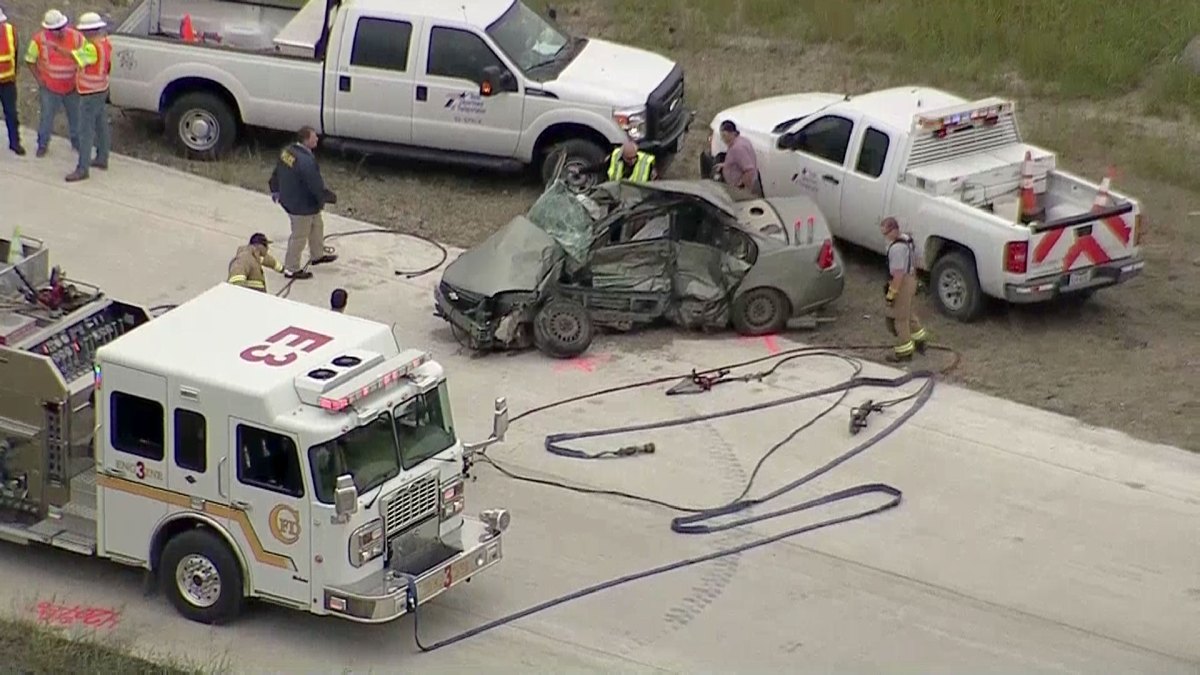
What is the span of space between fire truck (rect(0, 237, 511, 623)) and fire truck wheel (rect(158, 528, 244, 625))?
0.04ft

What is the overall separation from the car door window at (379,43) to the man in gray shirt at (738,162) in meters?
3.51

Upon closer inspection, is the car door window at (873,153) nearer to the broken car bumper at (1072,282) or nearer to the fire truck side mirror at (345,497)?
the broken car bumper at (1072,282)

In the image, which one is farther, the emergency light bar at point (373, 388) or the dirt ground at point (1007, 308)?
the dirt ground at point (1007, 308)

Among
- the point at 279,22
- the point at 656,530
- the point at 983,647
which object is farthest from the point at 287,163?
the point at 983,647

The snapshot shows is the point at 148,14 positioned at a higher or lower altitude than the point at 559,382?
higher

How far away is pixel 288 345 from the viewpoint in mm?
11859

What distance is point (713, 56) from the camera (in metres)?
25.0

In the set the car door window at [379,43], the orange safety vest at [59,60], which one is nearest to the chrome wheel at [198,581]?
the car door window at [379,43]

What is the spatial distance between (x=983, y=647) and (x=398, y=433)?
154 inches

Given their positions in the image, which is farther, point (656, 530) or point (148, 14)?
point (148, 14)

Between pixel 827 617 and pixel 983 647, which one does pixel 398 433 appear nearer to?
pixel 827 617

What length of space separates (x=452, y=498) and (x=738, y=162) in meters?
7.01

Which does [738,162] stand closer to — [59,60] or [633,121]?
[633,121]

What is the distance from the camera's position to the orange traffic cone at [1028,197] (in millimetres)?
17672
